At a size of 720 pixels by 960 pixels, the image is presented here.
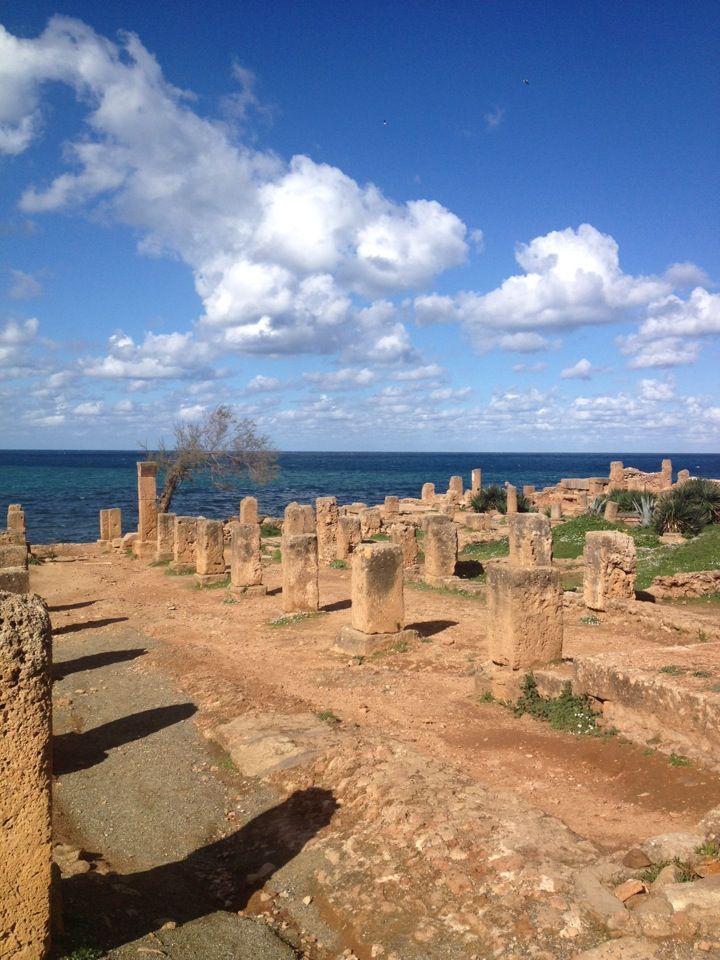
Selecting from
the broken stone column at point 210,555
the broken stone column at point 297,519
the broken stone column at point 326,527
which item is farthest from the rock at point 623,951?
the broken stone column at point 326,527

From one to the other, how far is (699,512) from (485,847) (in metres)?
19.8

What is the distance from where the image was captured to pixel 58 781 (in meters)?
7.47

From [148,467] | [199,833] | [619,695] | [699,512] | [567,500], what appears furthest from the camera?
[567,500]

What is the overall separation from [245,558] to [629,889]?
43.5 feet

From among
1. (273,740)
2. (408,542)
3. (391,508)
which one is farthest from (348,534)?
(273,740)

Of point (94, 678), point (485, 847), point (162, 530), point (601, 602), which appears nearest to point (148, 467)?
point (162, 530)

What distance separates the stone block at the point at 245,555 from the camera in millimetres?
16875

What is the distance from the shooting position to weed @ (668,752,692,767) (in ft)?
20.7

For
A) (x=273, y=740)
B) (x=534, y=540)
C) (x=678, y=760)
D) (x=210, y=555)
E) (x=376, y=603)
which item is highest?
(x=534, y=540)

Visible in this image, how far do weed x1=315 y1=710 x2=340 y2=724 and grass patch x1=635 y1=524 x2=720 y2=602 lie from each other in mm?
9514

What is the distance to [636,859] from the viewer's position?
4719 millimetres

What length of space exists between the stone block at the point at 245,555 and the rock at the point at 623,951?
44.2ft

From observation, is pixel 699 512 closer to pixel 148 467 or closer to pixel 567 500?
pixel 567 500

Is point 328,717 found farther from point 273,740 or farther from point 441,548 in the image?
point 441,548
